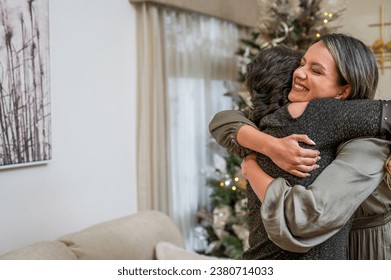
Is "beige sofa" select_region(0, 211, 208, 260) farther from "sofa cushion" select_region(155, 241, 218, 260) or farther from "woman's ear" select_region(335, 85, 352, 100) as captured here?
"woman's ear" select_region(335, 85, 352, 100)

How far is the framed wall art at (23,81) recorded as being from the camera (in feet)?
3.88

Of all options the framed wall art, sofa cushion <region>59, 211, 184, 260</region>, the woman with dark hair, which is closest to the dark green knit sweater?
the woman with dark hair

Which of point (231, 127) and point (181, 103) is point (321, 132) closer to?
point (231, 127)

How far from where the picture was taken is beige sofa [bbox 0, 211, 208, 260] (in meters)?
1.41

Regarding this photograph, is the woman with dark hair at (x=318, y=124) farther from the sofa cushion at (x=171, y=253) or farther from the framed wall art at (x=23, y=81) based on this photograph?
the sofa cushion at (x=171, y=253)

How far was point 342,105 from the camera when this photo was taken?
777mm

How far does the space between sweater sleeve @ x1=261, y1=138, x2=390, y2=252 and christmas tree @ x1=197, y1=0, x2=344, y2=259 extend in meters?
1.51

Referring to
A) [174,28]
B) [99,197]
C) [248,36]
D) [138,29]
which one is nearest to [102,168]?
[99,197]

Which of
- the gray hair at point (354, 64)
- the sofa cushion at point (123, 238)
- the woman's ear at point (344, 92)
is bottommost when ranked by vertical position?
the sofa cushion at point (123, 238)

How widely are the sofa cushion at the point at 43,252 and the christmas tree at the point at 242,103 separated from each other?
43.3 inches

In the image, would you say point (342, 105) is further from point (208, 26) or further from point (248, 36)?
point (248, 36)

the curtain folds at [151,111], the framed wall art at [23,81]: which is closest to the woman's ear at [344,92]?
the framed wall art at [23,81]

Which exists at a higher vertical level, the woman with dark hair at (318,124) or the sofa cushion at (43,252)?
the woman with dark hair at (318,124)
